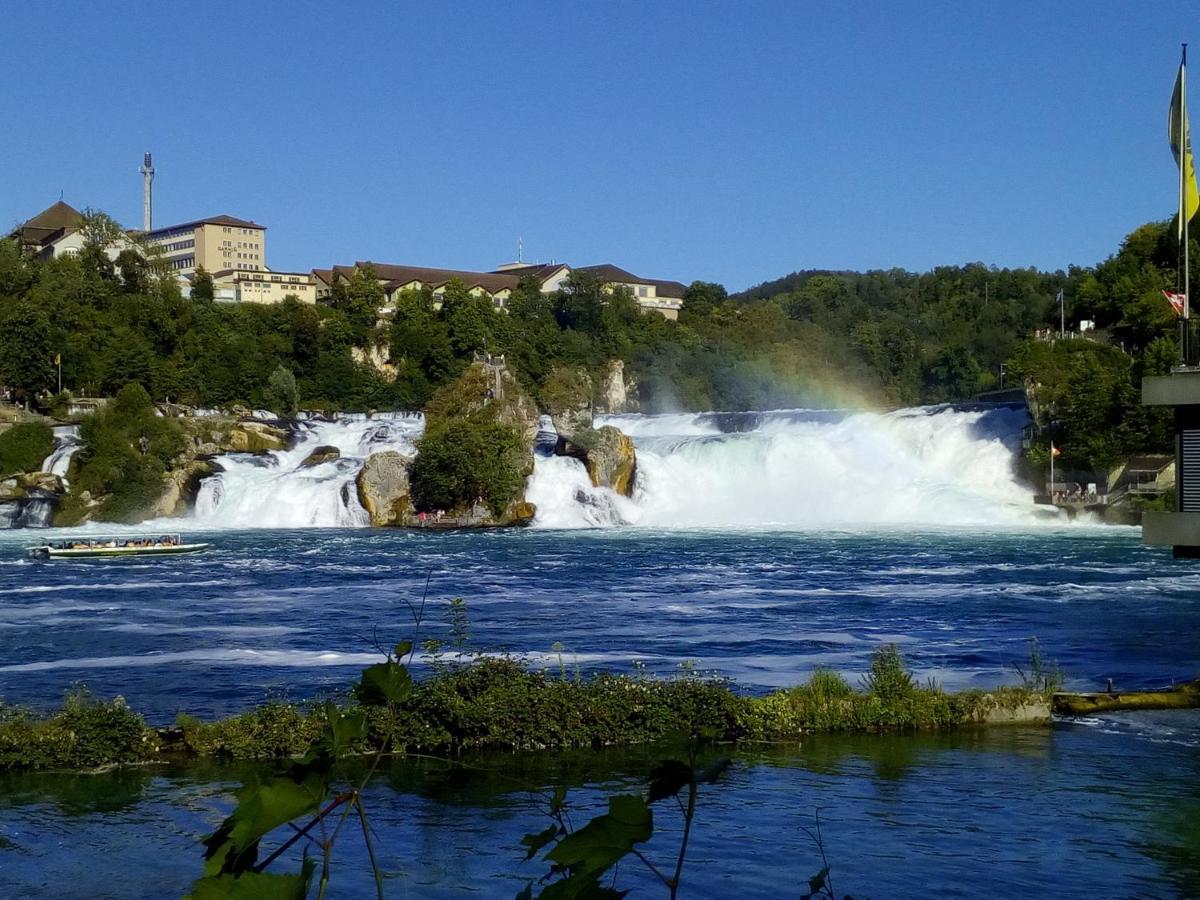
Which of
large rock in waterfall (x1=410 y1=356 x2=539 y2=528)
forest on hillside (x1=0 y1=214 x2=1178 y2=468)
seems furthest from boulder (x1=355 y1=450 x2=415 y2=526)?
forest on hillside (x1=0 y1=214 x2=1178 y2=468)

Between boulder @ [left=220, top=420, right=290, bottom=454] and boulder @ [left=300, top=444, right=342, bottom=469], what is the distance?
2939 mm

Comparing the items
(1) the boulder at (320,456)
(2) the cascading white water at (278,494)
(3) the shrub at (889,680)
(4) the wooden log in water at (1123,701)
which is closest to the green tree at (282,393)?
(1) the boulder at (320,456)

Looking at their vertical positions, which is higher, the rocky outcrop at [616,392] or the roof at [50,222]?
the roof at [50,222]

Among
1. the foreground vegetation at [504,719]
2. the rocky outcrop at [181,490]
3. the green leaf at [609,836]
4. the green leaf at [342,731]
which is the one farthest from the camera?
the rocky outcrop at [181,490]

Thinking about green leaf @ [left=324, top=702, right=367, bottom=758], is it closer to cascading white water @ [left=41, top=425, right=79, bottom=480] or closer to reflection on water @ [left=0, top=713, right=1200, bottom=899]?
reflection on water @ [left=0, top=713, right=1200, bottom=899]

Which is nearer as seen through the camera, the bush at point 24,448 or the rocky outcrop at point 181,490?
the rocky outcrop at point 181,490

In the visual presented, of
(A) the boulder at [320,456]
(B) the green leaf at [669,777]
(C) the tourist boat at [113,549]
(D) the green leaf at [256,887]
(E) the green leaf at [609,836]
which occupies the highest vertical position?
(A) the boulder at [320,456]

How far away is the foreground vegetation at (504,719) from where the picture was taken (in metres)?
14.7

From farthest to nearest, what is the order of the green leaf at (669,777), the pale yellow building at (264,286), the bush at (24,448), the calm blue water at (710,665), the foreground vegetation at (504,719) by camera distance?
the pale yellow building at (264,286) < the bush at (24,448) < the foreground vegetation at (504,719) < the calm blue water at (710,665) < the green leaf at (669,777)

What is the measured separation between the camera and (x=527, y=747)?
49.9 feet

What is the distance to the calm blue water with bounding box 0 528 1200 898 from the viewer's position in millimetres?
11391

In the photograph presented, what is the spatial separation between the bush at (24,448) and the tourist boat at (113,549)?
14.3 metres

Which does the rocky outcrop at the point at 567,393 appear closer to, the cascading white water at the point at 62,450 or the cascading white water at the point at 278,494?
the cascading white water at the point at 278,494

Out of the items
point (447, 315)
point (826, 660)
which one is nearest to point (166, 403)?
point (447, 315)
